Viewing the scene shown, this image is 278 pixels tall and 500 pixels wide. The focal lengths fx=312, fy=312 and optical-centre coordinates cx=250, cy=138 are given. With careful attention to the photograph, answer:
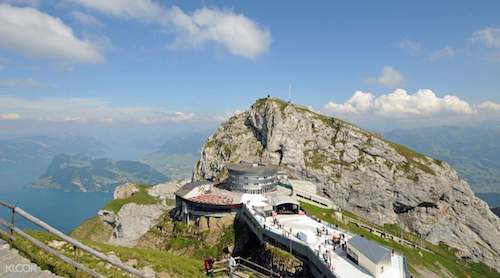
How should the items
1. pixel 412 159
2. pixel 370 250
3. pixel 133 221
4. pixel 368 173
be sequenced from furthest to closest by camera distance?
1. pixel 412 159
2. pixel 368 173
3. pixel 133 221
4. pixel 370 250

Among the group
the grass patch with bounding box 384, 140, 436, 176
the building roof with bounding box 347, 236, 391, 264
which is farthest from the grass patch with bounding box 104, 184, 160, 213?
the grass patch with bounding box 384, 140, 436, 176

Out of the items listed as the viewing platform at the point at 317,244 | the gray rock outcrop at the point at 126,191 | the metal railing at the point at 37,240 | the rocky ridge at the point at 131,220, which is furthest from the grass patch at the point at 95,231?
the metal railing at the point at 37,240

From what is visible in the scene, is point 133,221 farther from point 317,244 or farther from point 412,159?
point 412,159

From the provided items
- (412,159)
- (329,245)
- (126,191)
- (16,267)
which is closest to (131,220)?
(126,191)

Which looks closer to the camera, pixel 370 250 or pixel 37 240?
pixel 37 240

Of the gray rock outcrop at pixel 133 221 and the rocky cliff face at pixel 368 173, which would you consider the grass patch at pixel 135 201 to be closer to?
the gray rock outcrop at pixel 133 221

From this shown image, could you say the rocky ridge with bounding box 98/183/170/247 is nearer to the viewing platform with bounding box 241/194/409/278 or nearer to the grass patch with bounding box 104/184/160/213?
the grass patch with bounding box 104/184/160/213

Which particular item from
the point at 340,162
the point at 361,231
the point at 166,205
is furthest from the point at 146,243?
the point at 340,162

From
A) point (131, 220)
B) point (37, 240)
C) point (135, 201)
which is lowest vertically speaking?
point (131, 220)
